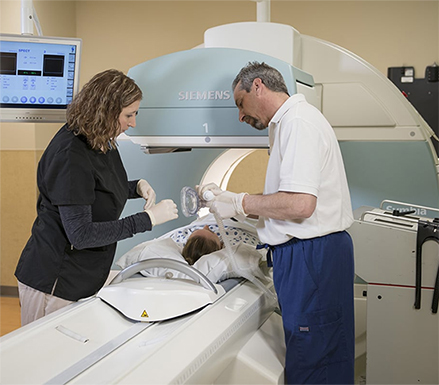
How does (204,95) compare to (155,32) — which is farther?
(155,32)

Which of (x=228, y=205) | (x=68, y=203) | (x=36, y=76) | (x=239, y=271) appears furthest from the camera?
(x=36, y=76)

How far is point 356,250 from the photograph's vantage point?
6.19ft

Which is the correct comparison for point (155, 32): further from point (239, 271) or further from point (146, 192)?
point (239, 271)

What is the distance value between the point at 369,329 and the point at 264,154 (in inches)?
119

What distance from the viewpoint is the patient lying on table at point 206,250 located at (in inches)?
75.7

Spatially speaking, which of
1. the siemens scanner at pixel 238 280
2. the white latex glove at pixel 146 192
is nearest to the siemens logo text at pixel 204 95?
the siemens scanner at pixel 238 280

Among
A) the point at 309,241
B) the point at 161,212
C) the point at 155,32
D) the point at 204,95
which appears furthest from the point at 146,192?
the point at 155,32

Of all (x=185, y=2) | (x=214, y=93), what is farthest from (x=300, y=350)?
(x=185, y=2)

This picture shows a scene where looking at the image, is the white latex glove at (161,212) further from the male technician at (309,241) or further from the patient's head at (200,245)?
the patient's head at (200,245)

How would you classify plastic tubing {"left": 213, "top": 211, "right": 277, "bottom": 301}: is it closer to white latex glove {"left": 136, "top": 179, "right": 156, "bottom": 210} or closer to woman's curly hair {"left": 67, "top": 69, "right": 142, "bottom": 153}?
white latex glove {"left": 136, "top": 179, "right": 156, "bottom": 210}

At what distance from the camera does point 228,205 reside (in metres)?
1.73

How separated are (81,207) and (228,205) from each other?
0.48m

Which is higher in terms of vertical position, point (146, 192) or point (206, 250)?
point (146, 192)

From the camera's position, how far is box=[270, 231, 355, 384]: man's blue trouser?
1.59m
